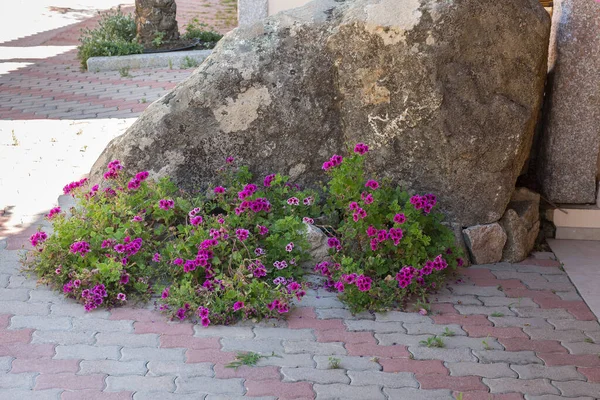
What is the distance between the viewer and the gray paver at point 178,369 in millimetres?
3896

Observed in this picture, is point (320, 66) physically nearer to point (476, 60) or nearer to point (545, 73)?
point (476, 60)

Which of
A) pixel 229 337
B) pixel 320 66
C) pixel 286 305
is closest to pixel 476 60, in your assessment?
pixel 320 66

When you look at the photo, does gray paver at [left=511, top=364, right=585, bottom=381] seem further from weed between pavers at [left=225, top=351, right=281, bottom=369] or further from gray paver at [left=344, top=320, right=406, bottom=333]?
weed between pavers at [left=225, top=351, right=281, bottom=369]

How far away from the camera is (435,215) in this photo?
5062 mm

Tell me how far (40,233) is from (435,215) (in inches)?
92.5

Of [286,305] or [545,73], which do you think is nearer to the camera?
[286,305]

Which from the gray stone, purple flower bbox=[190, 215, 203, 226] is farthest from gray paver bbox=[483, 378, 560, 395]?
the gray stone

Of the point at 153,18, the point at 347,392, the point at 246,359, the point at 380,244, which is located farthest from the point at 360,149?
the point at 153,18

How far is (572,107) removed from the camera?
18.6 ft

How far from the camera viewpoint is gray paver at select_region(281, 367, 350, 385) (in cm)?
387

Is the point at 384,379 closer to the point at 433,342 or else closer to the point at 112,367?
the point at 433,342

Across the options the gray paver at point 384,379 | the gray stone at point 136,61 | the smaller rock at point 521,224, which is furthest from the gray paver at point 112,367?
the gray stone at point 136,61

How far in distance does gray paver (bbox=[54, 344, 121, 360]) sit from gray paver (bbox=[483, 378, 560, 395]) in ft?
5.80

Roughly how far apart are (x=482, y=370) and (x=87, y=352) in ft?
6.22
